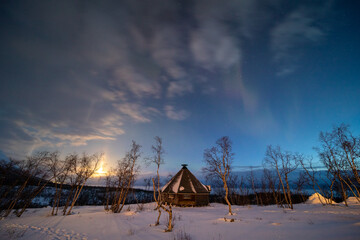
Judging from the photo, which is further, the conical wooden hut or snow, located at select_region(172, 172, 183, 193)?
snow, located at select_region(172, 172, 183, 193)

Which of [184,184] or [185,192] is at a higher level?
[184,184]

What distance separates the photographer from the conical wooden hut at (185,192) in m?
31.4

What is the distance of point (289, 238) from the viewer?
26.7 ft

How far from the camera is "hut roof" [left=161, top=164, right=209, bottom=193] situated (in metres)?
32.1

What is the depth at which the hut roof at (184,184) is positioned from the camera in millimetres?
32097

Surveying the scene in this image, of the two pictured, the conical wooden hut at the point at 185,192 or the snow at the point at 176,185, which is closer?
the conical wooden hut at the point at 185,192

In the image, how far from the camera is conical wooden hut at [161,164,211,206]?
3144 cm

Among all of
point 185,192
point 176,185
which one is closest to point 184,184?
point 176,185

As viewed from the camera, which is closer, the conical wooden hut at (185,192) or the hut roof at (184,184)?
the conical wooden hut at (185,192)

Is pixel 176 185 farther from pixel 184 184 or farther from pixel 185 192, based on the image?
pixel 185 192

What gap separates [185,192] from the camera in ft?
104

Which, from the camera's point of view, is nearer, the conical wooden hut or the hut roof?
the conical wooden hut

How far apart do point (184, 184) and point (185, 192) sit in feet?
6.23

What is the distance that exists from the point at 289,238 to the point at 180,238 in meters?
6.00
